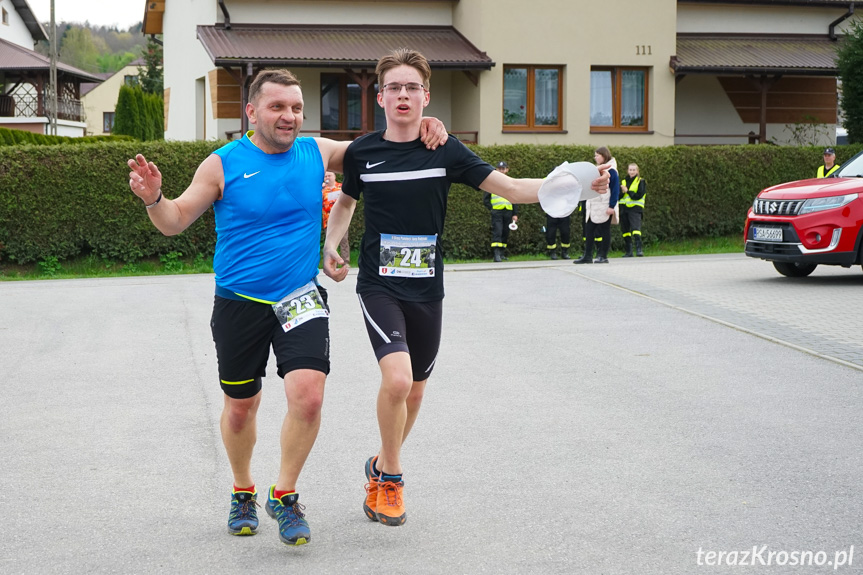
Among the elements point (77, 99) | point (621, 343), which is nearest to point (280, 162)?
point (621, 343)

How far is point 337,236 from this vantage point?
5.36 m

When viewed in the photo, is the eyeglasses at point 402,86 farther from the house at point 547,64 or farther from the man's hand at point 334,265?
the house at point 547,64

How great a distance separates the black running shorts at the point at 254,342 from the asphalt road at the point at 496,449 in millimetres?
728

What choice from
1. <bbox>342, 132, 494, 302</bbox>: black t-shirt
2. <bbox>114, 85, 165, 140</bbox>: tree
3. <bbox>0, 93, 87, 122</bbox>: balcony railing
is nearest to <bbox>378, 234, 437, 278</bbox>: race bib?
<bbox>342, 132, 494, 302</bbox>: black t-shirt

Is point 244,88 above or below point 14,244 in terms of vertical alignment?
above

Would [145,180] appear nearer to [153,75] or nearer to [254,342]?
[254,342]

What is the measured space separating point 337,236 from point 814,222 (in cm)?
1091

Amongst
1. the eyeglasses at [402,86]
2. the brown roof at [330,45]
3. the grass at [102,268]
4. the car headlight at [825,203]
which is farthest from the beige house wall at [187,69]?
the eyeglasses at [402,86]

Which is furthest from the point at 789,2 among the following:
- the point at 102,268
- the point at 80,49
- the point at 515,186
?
the point at 80,49

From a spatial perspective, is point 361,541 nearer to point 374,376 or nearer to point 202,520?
point 202,520

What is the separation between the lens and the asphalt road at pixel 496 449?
14.9 ft

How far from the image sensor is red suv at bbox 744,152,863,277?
14.6 metres

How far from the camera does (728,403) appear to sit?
767cm

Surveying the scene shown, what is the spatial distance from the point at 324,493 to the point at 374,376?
3.51 metres
